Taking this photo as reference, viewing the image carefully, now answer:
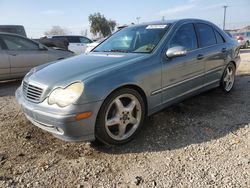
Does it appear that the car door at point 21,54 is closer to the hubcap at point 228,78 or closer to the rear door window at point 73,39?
the hubcap at point 228,78

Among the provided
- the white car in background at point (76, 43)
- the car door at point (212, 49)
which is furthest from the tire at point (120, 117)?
the white car in background at point (76, 43)

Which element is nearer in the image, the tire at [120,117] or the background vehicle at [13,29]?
the tire at [120,117]

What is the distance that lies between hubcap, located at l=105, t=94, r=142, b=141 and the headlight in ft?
1.42

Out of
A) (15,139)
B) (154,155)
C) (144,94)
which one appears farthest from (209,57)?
(15,139)

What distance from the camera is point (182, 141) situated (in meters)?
3.54

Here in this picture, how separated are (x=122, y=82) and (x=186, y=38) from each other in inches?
65.7

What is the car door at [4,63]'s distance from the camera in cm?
697

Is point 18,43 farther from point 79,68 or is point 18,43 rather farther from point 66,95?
point 66,95

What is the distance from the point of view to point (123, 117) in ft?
11.3

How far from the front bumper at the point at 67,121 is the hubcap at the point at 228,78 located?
3.34 m

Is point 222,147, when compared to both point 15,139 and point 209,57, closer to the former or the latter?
point 209,57

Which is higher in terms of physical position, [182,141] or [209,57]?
[209,57]

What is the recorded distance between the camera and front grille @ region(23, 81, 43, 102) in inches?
128

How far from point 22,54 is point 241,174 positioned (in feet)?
20.7
